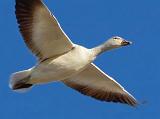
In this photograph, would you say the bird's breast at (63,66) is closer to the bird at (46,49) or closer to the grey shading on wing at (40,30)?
the bird at (46,49)

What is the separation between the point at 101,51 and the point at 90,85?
78.1 inches

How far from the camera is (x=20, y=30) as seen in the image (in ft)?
79.2

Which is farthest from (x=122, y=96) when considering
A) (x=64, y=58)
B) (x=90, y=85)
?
(x=64, y=58)

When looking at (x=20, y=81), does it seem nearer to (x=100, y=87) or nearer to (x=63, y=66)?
(x=63, y=66)

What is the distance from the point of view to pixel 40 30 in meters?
24.5

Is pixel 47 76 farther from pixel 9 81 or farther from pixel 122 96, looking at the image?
pixel 122 96

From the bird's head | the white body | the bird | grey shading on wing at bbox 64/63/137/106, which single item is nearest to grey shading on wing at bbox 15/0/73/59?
the bird

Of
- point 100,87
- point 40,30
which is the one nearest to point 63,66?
point 40,30

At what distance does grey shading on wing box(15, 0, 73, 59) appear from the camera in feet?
79.1

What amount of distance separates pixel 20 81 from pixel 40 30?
130cm

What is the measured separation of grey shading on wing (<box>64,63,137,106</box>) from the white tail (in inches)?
64.1

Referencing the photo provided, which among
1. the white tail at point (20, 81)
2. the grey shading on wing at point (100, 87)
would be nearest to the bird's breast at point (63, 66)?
the white tail at point (20, 81)

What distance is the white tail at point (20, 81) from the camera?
24625 mm

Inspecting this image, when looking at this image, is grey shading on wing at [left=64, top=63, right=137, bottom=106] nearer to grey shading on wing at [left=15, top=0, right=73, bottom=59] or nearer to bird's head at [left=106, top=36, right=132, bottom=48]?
bird's head at [left=106, top=36, right=132, bottom=48]
